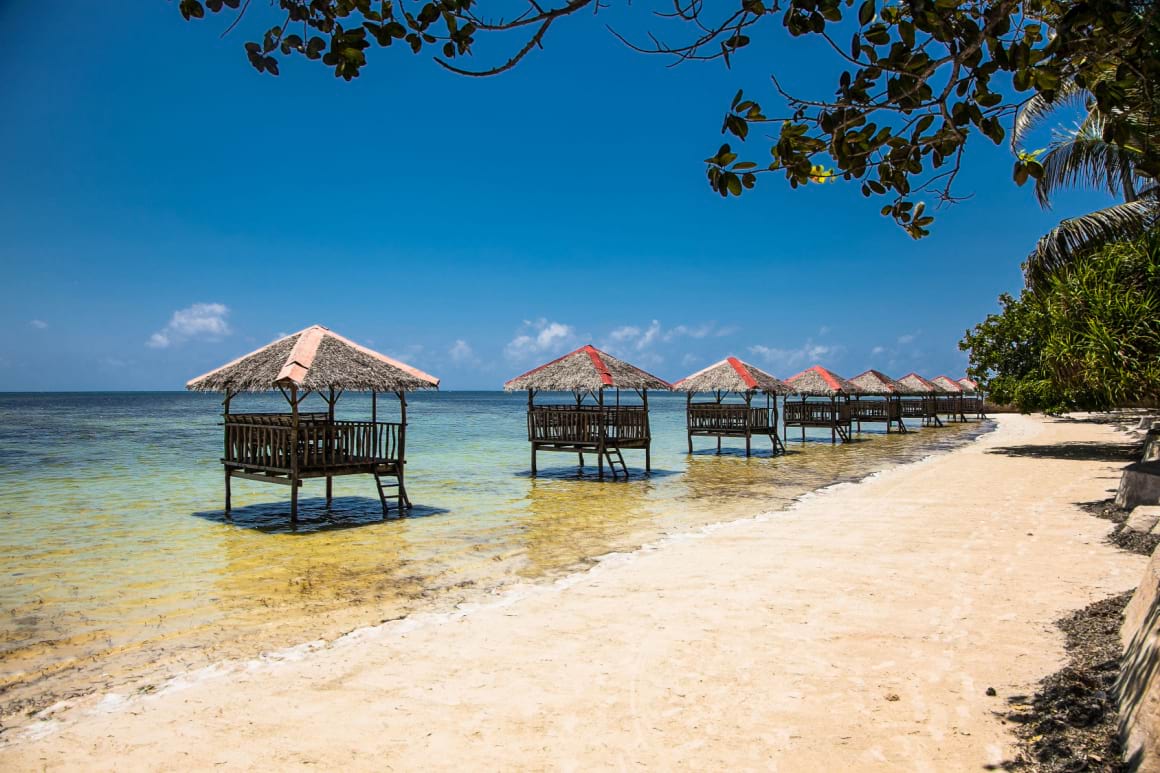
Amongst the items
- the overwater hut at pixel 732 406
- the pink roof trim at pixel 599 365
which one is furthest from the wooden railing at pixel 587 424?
the overwater hut at pixel 732 406

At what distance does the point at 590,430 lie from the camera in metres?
→ 16.5

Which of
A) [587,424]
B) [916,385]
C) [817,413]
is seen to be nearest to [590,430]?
[587,424]

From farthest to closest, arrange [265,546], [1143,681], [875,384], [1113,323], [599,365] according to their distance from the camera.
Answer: [875,384] → [599,365] → [265,546] → [1113,323] → [1143,681]

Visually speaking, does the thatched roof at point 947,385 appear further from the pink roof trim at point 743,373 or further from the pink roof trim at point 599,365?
the pink roof trim at point 599,365

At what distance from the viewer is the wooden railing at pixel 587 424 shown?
16281mm

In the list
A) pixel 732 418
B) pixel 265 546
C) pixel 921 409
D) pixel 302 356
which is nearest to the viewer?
pixel 265 546

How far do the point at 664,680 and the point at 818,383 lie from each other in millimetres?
24047

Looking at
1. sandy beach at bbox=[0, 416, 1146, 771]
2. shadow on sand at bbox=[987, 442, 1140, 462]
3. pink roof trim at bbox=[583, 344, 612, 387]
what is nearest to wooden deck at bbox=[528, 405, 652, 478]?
pink roof trim at bbox=[583, 344, 612, 387]

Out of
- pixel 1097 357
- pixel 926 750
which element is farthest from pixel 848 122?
pixel 1097 357

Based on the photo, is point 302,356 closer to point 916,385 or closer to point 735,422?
point 735,422

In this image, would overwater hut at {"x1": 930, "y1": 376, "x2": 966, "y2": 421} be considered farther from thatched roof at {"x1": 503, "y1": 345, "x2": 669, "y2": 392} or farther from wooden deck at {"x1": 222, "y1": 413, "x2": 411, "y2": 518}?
wooden deck at {"x1": 222, "y1": 413, "x2": 411, "y2": 518}

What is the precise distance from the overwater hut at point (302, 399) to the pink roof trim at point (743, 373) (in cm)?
1261

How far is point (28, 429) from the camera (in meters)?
38.7

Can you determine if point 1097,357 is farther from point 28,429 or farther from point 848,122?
point 28,429
